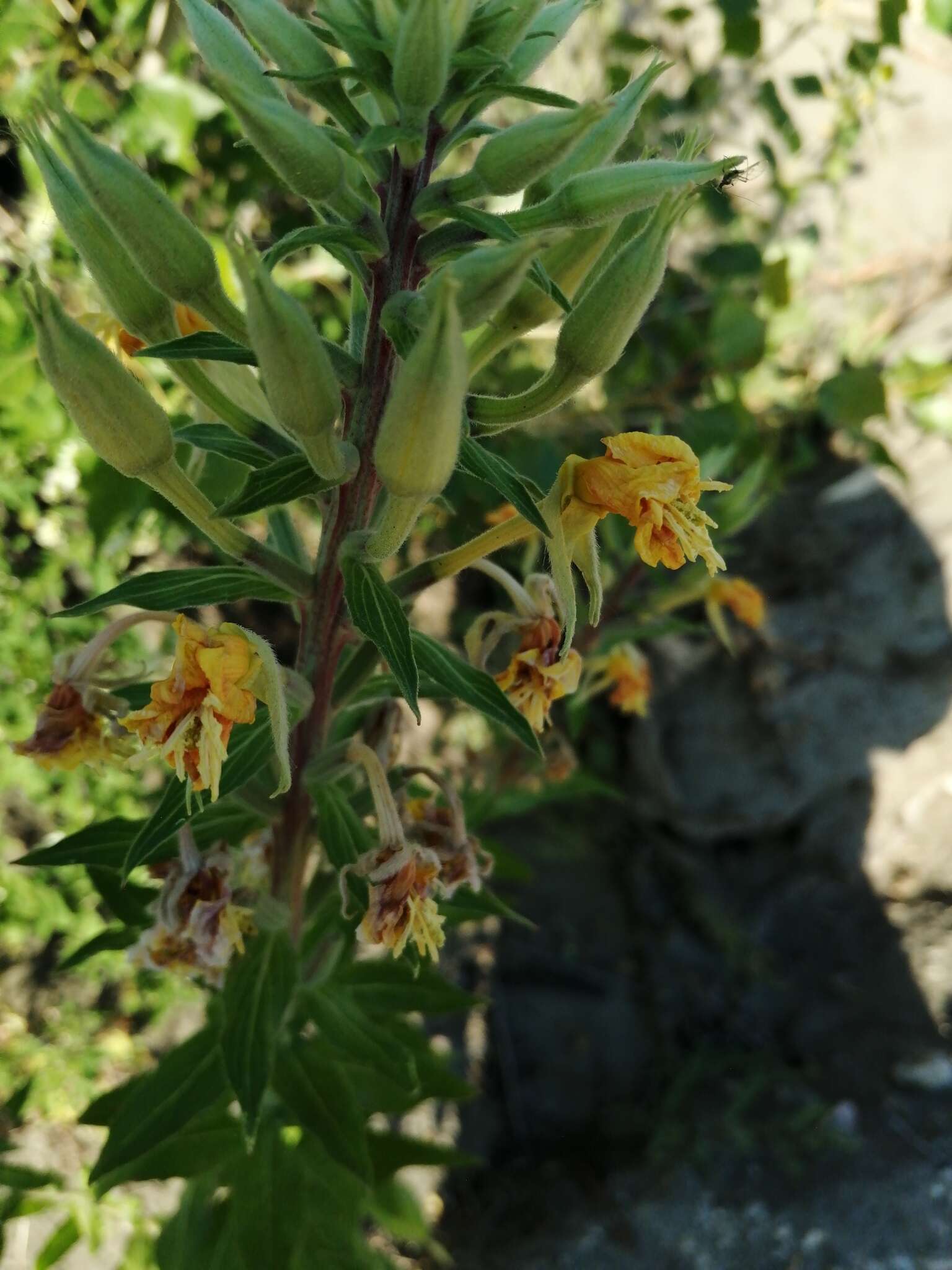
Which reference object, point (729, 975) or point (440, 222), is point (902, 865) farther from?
point (440, 222)

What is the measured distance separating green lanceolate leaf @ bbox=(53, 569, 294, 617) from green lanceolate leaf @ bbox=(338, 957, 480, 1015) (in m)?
0.73

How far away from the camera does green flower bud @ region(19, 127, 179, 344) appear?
0.87m

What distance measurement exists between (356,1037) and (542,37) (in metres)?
1.21

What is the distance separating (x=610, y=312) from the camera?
33.3 inches

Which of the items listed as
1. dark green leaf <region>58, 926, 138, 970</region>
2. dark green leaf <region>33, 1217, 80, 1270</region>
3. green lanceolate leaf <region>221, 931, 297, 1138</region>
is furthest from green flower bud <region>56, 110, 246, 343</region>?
dark green leaf <region>33, 1217, 80, 1270</region>

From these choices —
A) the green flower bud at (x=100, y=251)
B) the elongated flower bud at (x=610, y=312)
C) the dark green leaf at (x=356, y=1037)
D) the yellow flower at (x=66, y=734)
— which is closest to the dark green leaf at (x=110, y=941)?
the dark green leaf at (x=356, y=1037)

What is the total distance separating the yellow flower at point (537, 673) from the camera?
Result: 1.07 m

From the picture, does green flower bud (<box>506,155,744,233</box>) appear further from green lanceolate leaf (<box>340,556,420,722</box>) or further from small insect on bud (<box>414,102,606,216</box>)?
green lanceolate leaf (<box>340,556,420,722</box>)

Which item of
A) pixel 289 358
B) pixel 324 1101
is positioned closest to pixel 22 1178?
pixel 324 1101

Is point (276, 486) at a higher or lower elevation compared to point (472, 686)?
higher

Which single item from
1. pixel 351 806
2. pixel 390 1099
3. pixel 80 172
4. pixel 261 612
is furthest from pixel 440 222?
pixel 261 612

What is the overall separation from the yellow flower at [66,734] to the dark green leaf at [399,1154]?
0.87 meters

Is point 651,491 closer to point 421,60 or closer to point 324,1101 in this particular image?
point 421,60

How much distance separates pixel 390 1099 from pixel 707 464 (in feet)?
3.85
